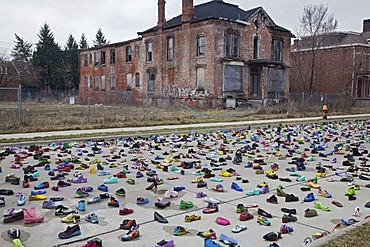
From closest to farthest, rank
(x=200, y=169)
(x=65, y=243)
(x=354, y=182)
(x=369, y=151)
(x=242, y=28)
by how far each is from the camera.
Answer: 1. (x=65, y=243)
2. (x=354, y=182)
3. (x=200, y=169)
4. (x=369, y=151)
5. (x=242, y=28)

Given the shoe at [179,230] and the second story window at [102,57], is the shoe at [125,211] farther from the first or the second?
the second story window at [102,57]

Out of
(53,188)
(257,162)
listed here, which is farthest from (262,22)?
(53,188)

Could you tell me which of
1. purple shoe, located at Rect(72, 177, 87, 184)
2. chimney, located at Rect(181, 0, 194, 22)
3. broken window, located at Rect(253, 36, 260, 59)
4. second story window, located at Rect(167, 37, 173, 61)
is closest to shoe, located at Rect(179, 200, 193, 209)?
purple shoe, located at Rect(72, 177, 87, 184)

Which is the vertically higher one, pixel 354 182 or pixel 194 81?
pixel 194 81

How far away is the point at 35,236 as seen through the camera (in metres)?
4.05

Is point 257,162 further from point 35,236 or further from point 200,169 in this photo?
point 35,236

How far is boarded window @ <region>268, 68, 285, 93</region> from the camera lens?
35841 millimetres

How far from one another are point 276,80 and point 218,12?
9.09m

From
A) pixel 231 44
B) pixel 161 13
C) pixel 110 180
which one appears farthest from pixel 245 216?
pixel 161 13

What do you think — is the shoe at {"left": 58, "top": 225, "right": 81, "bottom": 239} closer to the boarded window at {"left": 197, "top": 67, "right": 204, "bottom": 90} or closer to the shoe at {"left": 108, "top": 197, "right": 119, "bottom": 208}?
the shoe at {"left": 108, "top": 197, "right": 119, "bottom": 208}

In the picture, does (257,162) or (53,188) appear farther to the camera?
(257,162)

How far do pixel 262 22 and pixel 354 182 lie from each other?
3068 cm

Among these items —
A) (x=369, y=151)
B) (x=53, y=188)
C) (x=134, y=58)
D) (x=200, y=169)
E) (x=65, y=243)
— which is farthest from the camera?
(x=134, y=58)

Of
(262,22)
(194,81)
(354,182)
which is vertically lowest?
(354,182)
